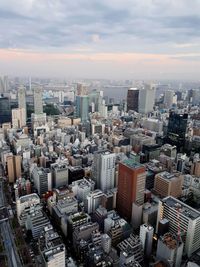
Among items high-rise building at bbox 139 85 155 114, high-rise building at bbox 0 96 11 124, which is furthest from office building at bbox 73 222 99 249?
high-rise building at bbox 139 85 155 114

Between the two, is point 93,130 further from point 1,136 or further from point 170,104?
point 170,104

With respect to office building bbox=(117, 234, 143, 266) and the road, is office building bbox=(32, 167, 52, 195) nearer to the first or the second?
the road

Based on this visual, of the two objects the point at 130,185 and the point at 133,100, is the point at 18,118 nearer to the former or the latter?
the point at 133,100

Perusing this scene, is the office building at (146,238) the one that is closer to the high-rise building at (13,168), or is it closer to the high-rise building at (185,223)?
the high-rise building at (185,223)

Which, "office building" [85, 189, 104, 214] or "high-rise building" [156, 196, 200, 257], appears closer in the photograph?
"high-rise building" [156, 196, 200, 257]

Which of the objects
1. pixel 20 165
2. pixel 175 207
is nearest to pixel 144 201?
pixel 175 207

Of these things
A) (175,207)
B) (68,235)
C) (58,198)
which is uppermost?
(175,207)

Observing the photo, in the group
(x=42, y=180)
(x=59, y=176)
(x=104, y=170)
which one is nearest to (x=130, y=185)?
(x=104, y=170)
